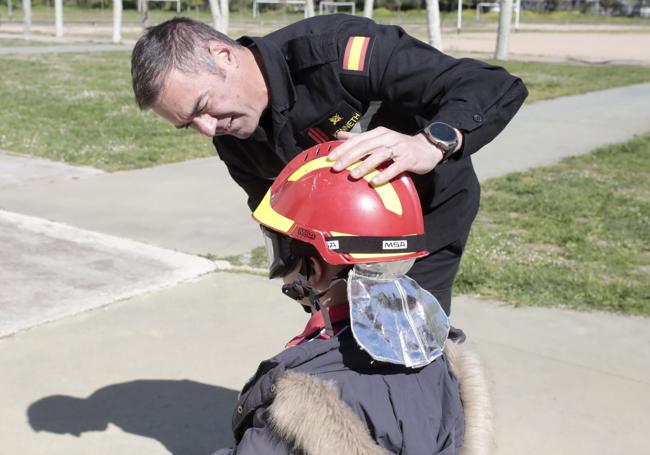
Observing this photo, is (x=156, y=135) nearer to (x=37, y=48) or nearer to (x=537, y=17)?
(x=37, y=48)

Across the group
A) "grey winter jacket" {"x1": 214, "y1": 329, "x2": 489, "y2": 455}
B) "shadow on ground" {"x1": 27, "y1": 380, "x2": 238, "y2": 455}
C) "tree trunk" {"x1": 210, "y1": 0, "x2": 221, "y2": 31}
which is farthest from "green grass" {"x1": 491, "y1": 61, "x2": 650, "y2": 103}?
"grey winter jacket" {"x1": 214, "y1": 329, "x2": 489, "y2": 455}

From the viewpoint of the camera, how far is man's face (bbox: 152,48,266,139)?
2.22 m

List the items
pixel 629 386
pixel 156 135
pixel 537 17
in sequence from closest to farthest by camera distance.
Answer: pixel 629 386
pixel 156 135
pixel 537 17

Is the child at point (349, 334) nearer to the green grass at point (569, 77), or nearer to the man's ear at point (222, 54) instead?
the man's ear at point (222, 54)

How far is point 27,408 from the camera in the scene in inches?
144

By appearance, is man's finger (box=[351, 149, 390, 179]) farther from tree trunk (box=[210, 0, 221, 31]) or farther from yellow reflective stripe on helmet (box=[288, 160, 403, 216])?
tree trunk (box=[210, 0, 221, 31])

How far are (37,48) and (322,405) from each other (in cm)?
2549

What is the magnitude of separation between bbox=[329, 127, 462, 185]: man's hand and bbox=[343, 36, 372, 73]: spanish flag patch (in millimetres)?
521

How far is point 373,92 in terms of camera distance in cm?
245

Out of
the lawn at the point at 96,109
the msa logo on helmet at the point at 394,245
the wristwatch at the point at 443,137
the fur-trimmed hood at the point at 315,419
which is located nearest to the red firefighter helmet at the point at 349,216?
the msa logo on helmet at the point at 394,245

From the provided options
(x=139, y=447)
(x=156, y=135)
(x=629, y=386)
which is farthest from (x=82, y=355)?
(x=156, y=135)

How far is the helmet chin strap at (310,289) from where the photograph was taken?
78.8 inches

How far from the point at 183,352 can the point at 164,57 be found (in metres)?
2.26

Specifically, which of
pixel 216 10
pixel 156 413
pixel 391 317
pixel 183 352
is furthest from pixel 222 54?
→ pixel 216 10
